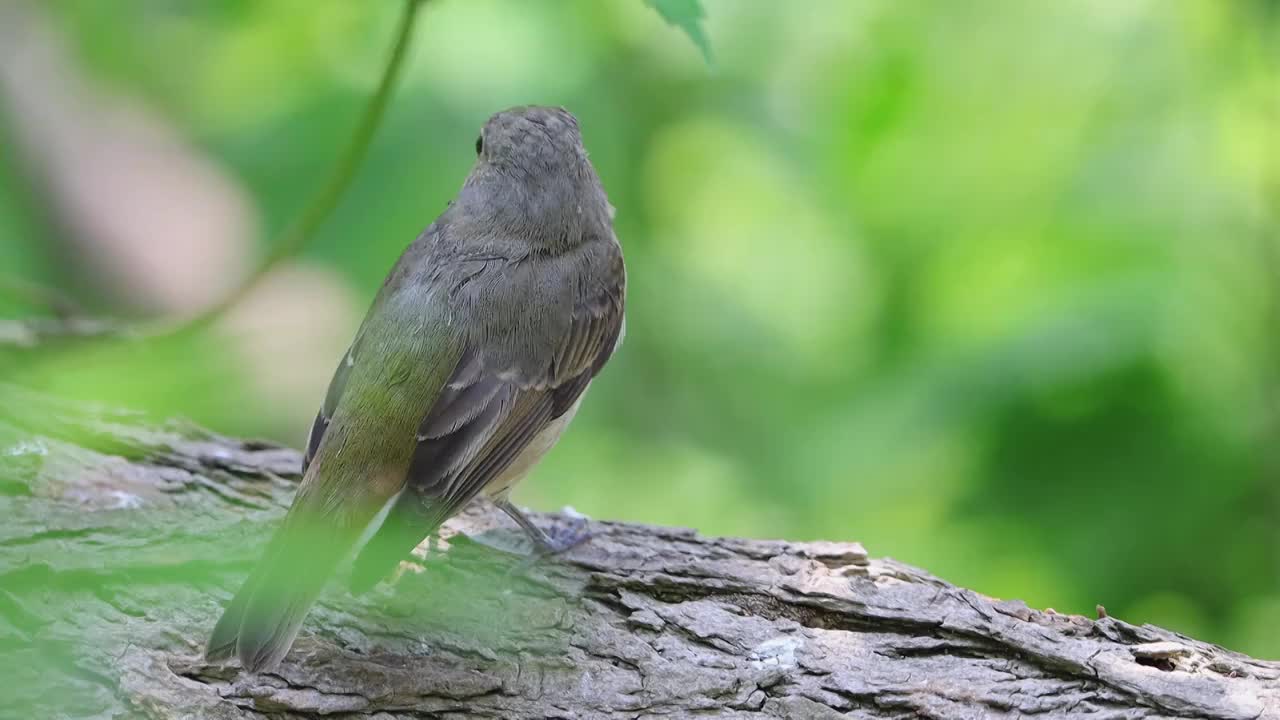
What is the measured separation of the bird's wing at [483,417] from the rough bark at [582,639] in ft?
0.98

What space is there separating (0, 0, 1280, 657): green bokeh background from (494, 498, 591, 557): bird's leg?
1423mm

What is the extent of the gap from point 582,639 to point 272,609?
0.95 meters

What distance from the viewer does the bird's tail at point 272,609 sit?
10.5 ft

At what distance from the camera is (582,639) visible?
3.77 metres

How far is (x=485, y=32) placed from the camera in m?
6.74

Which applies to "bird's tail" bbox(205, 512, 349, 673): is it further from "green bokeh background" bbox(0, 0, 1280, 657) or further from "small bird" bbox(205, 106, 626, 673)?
"green bokeh background" bbox(0, 0, 1280, 657)

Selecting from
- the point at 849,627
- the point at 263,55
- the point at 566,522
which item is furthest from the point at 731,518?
the point at 263,55

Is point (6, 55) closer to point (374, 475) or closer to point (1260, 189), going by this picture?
point (374, 475)

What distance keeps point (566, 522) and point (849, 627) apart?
1.08 meters

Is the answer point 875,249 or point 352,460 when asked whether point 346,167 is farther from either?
point 875,249

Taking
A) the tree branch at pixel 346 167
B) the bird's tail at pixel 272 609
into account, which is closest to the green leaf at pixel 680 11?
the tree branch at pixel 346 167

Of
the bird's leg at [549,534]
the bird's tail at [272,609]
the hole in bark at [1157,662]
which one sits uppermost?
the hole in bark at [1157,662]

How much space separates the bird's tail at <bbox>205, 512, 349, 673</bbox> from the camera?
10.5 feet

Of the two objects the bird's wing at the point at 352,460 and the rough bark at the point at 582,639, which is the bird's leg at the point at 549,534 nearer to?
the rough bark at the point at 582,639
